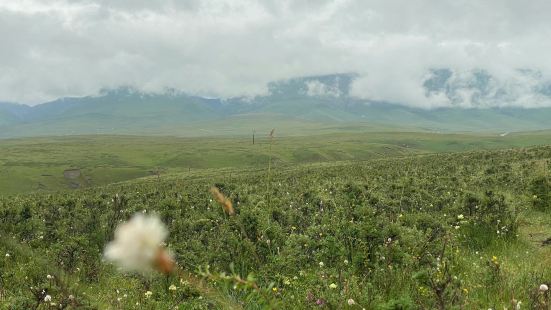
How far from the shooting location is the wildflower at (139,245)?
4.71 feet

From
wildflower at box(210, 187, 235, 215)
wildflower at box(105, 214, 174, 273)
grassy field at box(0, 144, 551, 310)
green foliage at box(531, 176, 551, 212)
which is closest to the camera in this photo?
wildflower at box(105, 214, 174, 273)

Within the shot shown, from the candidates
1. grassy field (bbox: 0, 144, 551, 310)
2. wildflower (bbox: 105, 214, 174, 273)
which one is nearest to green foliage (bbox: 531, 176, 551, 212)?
grassy field (bbox: 0, 144, 551, 310)

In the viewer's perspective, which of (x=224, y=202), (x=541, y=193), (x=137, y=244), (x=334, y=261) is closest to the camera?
(x=137, y=244)

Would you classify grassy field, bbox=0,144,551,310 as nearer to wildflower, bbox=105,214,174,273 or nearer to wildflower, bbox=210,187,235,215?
wildflower, bbox=210,187,235,215

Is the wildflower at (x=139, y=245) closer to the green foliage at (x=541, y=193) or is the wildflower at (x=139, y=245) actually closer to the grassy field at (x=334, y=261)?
the grassy field at (x=334, y=261)

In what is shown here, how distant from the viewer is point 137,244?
145cm

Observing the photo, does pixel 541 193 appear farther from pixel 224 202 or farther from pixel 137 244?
pixel 137 244

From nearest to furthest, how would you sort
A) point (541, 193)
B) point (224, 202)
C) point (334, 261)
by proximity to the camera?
1. point (224, 202)
2. point (334, 261)
3. point (541, 193)

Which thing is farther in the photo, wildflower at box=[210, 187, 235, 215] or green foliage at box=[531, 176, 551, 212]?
green foliage at box=[531, 176, 551, 212]

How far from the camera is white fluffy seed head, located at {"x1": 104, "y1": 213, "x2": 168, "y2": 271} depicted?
4.71 feet

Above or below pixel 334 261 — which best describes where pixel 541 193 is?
below

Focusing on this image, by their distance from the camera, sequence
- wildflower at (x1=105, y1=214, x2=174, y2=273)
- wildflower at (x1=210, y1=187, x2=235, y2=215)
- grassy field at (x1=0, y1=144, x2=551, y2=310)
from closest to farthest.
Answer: wildflower at (x1=105, y1=214, x2=174, y2=273), wildflower at (x1=210, y1=187, x2=235, y2=215), grassy field at (x1=0, y1=144, x2=551, y2=310)

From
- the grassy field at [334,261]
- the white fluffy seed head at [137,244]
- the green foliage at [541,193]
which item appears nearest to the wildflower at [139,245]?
the white fluffy seed head at [137,244]

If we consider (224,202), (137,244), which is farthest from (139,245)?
(224,202)
